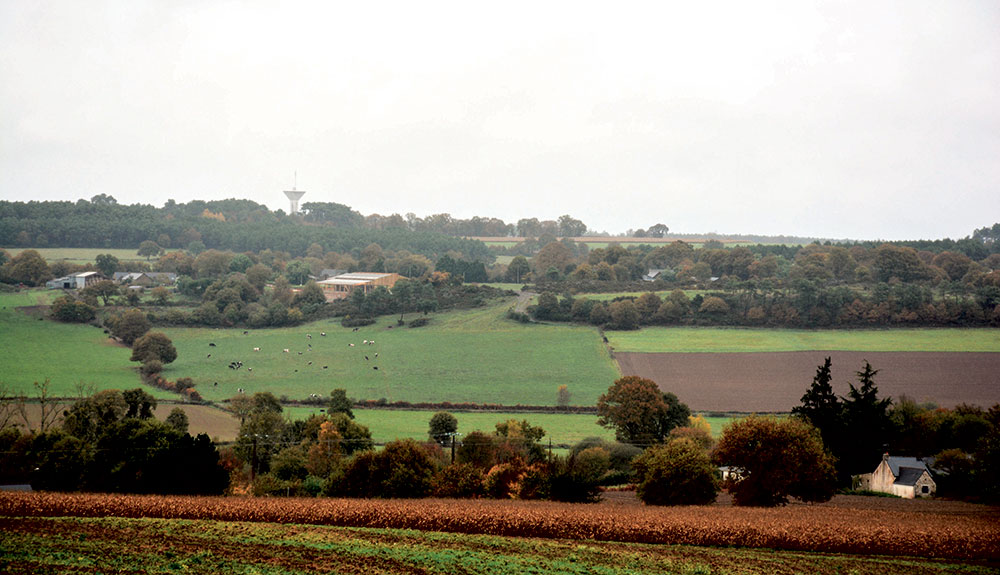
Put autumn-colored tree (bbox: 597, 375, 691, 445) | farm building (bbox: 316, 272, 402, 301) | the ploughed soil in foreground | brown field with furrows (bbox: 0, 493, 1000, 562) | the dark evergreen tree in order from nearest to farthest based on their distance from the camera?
the ploughed soil in foreground < brown field with furrows (bbox: 0, 493, 1000, 562) < the dark evergreen tree < autumn-colored tree (bbox: 597, 375, 691, 445) < farm building (bbox: 316, 272, 402, 301)

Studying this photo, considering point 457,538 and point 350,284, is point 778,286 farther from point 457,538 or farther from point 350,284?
point 457,538

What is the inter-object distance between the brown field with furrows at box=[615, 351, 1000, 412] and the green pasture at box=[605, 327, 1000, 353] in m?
1.79

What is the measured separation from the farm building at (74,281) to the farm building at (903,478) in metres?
94.8

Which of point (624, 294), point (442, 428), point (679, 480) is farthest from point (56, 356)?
point (624, 294)

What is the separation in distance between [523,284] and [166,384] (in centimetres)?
6087

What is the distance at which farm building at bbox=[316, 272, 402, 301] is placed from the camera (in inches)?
4395

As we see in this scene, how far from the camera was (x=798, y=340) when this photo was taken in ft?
264

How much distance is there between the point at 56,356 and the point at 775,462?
212 ft

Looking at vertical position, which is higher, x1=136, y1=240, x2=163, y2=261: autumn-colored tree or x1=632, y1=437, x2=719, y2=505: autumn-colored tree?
x1=136, y1=240, x2=163, y2=261: autumn-colored tree

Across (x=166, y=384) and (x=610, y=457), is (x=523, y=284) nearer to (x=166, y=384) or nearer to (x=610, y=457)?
(x=166, y=384)

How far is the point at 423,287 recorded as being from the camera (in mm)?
100750

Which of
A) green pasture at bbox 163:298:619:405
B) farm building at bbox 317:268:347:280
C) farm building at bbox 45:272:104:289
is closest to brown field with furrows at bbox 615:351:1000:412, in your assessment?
green pasture at bbox 163:298:619:405

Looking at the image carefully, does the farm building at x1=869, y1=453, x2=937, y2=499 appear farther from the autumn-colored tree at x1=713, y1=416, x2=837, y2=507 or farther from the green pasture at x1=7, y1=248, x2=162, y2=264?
the green pasture at x1=7, y1=248, x2=162, y2=264

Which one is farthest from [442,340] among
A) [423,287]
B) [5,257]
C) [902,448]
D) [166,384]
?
[5,257]
